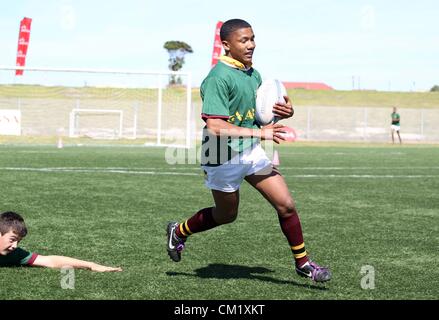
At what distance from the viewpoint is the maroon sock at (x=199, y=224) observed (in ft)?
21.0

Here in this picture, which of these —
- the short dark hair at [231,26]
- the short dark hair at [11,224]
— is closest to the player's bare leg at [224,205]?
the short dark hair at [231,26]

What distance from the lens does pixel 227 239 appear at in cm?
812

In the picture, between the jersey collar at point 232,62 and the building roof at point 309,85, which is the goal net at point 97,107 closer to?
the jersey collar at point 232,62

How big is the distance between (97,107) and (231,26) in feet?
144

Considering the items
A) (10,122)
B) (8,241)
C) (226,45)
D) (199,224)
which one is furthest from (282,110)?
(10,122)

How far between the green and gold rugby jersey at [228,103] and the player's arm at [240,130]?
5cm

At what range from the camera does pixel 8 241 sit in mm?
5922

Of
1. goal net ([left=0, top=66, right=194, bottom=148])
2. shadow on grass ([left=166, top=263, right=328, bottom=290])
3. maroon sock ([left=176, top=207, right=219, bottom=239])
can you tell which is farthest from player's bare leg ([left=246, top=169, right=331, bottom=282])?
goal net ([left=0, top=66, right=194, bottom=148])

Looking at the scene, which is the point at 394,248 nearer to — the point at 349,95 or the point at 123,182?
the point at 123,182

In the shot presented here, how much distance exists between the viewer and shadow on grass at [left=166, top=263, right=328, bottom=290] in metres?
5.96

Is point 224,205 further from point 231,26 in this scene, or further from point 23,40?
point 23,40

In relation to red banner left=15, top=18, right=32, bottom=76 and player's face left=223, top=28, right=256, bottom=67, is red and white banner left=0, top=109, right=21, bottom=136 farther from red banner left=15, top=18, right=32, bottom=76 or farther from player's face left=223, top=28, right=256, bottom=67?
player's face left=223, top=28, right=256, bottom=67
